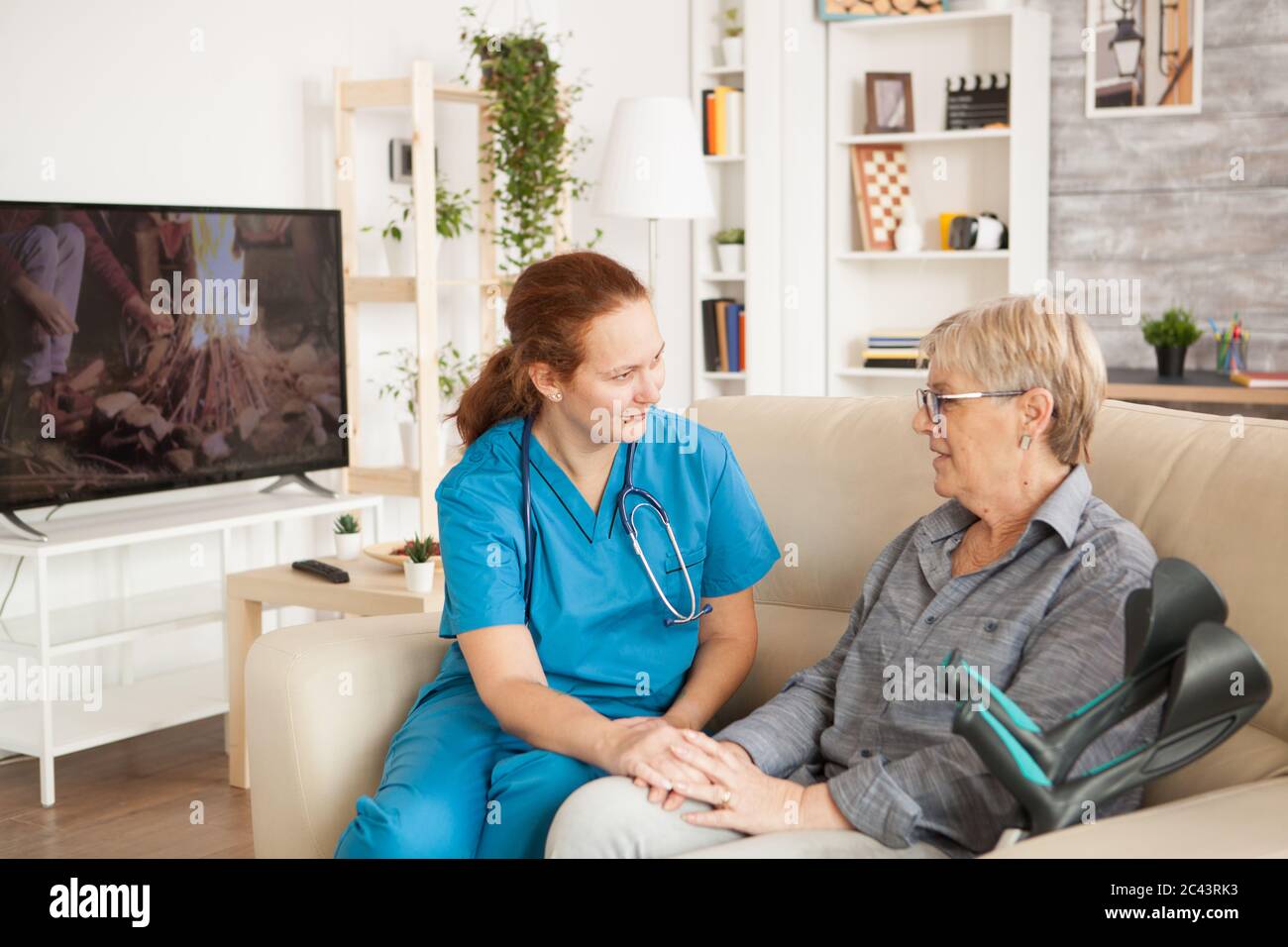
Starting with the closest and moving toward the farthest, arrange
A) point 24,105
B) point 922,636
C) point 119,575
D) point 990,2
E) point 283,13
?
point 922,636
point 24,105
point 119,575
point 283,13
point 990,2

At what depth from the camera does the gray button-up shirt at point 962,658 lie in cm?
149

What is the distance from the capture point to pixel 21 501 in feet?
10.2

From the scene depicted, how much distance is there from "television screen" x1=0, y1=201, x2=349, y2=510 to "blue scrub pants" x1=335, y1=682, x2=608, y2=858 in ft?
5.60

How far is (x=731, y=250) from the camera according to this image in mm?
5070

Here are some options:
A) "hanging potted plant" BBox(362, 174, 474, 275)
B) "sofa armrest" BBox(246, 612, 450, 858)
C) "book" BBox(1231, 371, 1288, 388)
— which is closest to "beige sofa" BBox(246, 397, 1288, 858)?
"sofa armrest" BBox(246, 612, 450, 858)

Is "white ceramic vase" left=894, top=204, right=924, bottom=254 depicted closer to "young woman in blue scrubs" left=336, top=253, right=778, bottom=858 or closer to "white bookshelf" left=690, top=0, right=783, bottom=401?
"white bookshelf" left=690, top=0, right=783, bottom=401

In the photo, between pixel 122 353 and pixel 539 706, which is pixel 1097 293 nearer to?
pixel 122 353

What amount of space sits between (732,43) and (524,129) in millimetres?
1184

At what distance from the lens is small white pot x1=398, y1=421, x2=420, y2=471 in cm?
396

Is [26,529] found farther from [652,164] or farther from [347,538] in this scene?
[652,164]

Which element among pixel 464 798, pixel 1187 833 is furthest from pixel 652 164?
pixel 1187 833

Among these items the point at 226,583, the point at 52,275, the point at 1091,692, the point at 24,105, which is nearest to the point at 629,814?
the point at 1091,692

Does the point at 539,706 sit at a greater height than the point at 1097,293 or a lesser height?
lesser

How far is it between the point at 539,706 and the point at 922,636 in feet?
1.55
